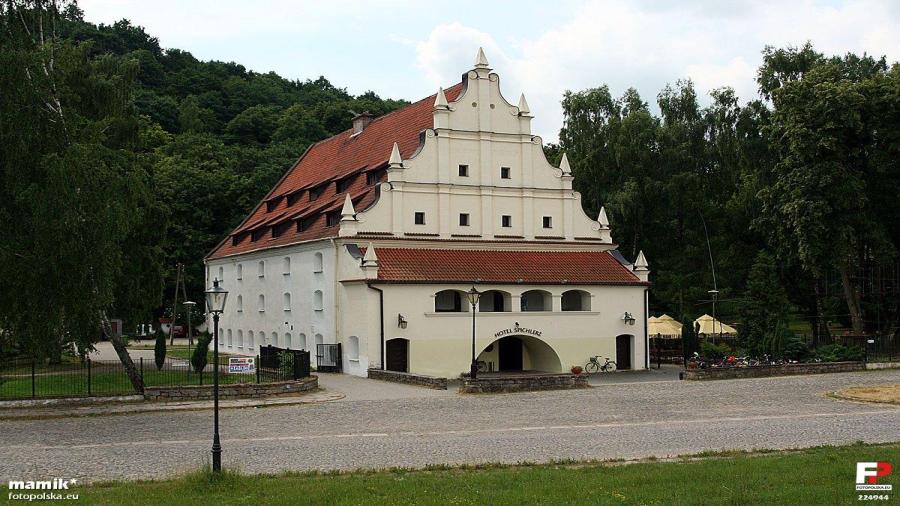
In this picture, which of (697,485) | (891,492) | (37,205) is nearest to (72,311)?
(37,205)

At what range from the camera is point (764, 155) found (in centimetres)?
5581

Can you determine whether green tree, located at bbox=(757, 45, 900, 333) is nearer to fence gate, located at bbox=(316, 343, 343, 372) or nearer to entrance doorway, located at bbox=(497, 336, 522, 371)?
entrance doorway, located at bbox=(497, 336, 522, 371)

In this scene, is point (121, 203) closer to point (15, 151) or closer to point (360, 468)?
point (15, 151)

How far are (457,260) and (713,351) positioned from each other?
12283 mm

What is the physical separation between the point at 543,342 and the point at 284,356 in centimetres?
1170

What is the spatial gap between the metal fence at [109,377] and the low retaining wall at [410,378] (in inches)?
130

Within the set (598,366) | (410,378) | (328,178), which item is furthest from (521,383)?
(328,178)

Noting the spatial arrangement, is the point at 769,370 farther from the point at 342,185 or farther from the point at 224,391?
the point at 342,185

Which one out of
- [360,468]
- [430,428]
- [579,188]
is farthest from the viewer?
[579,188]

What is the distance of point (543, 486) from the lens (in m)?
13.3

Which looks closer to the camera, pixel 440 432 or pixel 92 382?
pixel 440 432

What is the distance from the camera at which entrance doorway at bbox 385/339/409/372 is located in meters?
36.9

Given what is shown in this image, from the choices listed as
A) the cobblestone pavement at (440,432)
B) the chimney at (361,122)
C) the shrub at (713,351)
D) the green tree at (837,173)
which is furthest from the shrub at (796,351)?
the chimney at (361,122)

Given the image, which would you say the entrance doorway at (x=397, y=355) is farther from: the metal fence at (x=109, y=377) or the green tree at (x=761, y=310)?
the green tree at (x=761, y=310)
